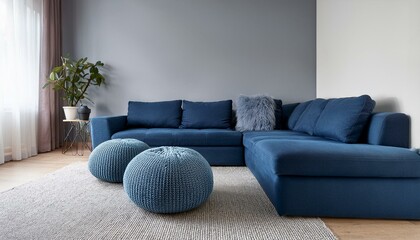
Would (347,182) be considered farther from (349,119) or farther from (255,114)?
(255,114)

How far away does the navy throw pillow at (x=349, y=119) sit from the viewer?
1980mm

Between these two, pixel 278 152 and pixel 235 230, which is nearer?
pixel 235 230

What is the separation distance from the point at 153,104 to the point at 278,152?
2378 millimetres

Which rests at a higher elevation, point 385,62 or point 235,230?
point 385,62

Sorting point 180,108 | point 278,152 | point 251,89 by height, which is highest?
point 251,89

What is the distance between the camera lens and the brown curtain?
373cm

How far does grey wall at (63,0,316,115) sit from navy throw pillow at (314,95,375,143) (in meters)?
1.65

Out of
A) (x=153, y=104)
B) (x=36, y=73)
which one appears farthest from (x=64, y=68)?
(x=153, y=104)

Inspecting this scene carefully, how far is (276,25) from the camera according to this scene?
381 centimetres

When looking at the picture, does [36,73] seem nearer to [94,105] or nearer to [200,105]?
[94,105]

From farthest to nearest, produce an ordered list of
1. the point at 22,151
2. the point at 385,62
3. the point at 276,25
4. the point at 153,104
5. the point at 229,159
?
the point at 276,25 → the point at 153,104 → the point at 22,151 → the point at 229,159 → the point at 385,62

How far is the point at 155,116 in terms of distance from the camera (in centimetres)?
346

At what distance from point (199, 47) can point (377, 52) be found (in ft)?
7.84

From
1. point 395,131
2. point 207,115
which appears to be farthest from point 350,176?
point 207,115
